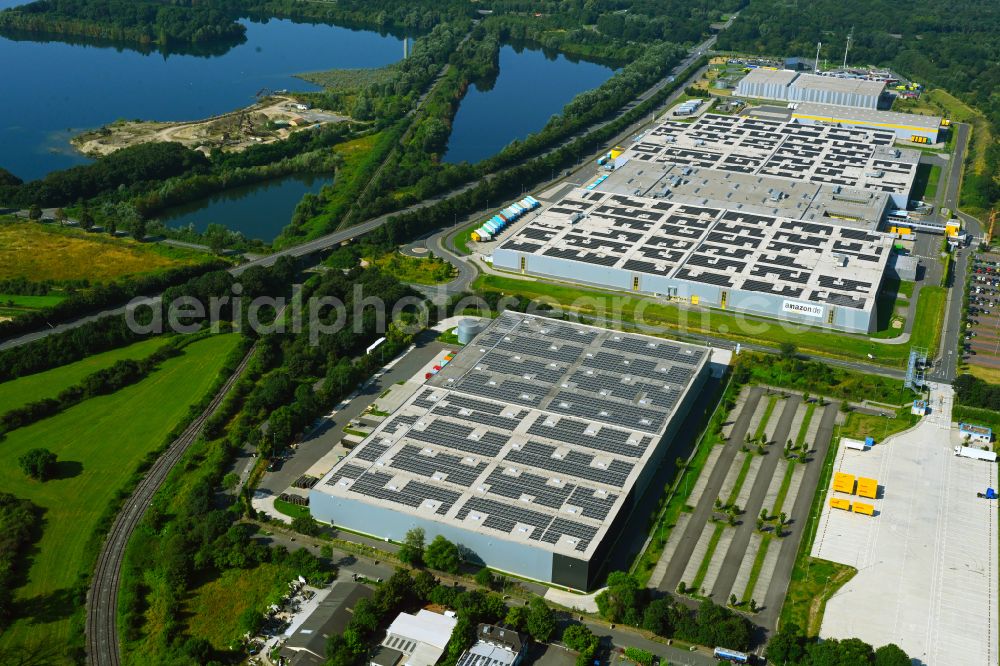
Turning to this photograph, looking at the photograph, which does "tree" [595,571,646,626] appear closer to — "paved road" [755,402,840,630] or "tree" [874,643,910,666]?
"paved road" [755,402,840,630]

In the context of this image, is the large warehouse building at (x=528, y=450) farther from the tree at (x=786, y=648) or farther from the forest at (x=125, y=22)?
the forest at (x=125, y=22)

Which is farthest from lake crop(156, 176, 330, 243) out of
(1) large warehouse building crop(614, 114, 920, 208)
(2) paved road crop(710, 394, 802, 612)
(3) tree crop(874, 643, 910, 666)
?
(3) tree crop(874, 643, 910, 666)

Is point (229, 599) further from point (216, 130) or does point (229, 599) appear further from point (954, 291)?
point (216, 130)

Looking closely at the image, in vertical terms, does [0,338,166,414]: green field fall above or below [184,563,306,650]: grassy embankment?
above

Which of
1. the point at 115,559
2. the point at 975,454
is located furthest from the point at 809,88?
the point at 115,559

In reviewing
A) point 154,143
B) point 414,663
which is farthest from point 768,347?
point 154,143

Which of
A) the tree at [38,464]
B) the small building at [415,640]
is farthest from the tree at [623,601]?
the tree at [38,464]
